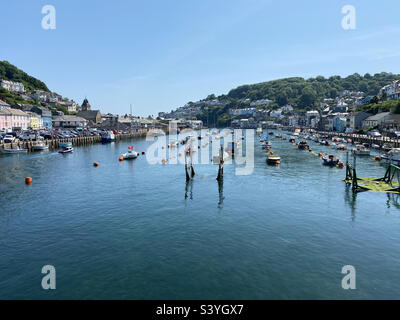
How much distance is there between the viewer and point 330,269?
20.9m

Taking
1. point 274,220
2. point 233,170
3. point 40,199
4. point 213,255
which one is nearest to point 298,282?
point 213,255

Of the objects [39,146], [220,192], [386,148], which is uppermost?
[39,146]

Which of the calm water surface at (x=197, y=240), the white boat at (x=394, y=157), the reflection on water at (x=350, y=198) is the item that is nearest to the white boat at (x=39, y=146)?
the calm water surface at (x=197, y=240)

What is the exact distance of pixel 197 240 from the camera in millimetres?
26016

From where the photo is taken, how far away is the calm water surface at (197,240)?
61.9 ft

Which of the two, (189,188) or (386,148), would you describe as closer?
(189,188)

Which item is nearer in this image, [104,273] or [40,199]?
[104,273]

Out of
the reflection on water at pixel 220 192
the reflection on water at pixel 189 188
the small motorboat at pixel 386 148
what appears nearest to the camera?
the reflection on water at pixel 220 192

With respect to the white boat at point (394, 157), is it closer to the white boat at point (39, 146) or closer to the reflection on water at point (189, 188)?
the reflection on water at point (189, 188)

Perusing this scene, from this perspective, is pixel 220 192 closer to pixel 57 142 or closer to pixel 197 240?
pixel 197 240

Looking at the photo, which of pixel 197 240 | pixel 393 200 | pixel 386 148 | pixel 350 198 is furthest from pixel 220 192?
pixel 386 148

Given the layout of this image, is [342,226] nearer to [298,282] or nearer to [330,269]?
[330,269]

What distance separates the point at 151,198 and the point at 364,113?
139 m
